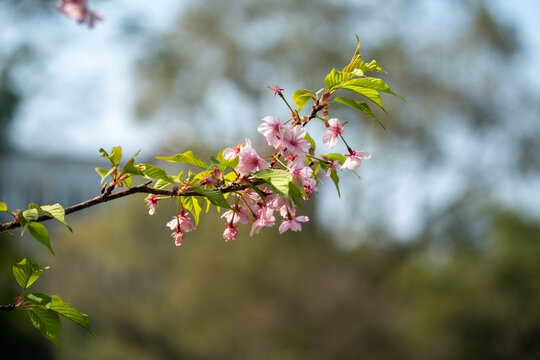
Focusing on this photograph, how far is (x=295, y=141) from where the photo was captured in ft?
2.31

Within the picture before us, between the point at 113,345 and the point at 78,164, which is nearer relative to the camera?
the point at 113,345

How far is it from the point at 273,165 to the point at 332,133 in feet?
0.37

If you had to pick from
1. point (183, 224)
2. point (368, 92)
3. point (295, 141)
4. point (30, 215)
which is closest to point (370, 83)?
point (368, 92)

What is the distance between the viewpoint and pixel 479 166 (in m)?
8.48

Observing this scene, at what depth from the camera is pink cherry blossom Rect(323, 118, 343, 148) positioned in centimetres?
79

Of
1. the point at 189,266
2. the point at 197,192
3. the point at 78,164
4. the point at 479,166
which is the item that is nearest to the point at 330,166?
the point at 197,192

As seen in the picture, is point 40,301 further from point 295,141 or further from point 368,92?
point 368,92

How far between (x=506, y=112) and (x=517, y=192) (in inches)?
52.9

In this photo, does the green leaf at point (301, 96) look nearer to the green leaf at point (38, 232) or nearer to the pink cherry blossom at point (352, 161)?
the pink cherry blossom at point (352, 161)

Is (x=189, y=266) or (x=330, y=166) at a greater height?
(x=189, y=266)

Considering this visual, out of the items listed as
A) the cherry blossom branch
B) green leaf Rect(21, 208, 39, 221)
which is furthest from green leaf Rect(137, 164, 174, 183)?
green leaf Rect(21, 208, 39, 221)

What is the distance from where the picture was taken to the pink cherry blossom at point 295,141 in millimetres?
699

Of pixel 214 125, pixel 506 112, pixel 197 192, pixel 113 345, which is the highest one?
pixel 506 112

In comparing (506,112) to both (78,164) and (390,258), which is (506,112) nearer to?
(390,258)
